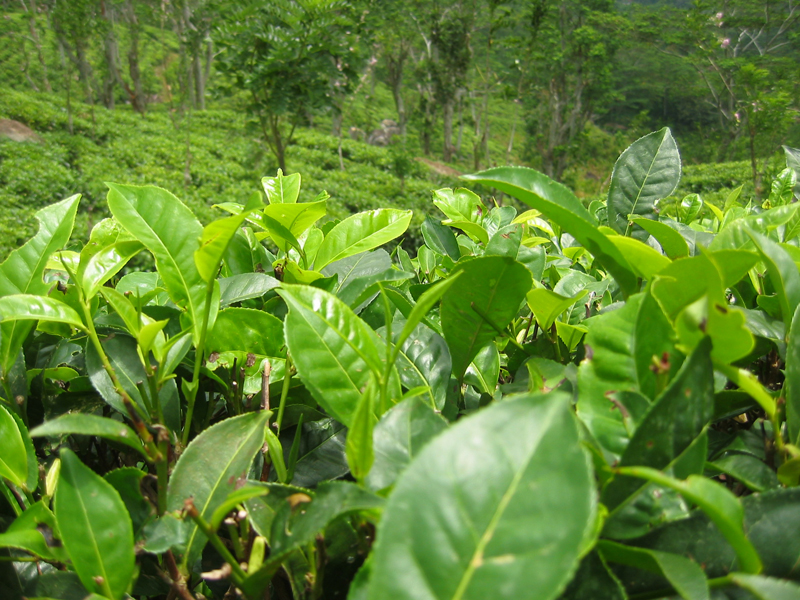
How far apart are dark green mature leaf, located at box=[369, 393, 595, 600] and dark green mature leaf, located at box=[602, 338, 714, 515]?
9 centimetres

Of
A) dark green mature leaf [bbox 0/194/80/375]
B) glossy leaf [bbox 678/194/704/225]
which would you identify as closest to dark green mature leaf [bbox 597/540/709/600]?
dark green mature leaf [bbox 0/194/80/375]

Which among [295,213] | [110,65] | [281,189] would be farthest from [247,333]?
[110,65]

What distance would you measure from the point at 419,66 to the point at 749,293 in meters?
→ 17.3

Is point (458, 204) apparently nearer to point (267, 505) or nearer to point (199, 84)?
point (267, 505)

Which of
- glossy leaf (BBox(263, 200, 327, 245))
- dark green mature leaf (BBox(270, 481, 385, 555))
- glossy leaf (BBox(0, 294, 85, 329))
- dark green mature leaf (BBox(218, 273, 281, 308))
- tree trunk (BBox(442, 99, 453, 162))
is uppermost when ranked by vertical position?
tree trunk (BBox(442, 99, 453, 162))

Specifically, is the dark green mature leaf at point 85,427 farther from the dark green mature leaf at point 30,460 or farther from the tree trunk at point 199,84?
the tree trunk at point 199,84

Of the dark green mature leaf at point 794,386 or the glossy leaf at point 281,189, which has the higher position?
the glossy leaf at point 281,189

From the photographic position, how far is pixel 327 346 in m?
0.38

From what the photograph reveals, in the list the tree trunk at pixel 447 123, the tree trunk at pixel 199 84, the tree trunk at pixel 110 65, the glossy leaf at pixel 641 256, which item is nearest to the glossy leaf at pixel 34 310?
the glossy leaf at pixel 641 256

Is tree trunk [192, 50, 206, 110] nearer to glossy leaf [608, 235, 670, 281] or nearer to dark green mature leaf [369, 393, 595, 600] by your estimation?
glossy leaf [608, 235, 670, 281]

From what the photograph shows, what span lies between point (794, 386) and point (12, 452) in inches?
23.5

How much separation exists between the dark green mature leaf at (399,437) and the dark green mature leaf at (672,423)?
113 millimetres

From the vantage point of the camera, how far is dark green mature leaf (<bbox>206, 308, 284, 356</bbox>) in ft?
1.58

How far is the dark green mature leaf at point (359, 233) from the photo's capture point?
0.59 m
